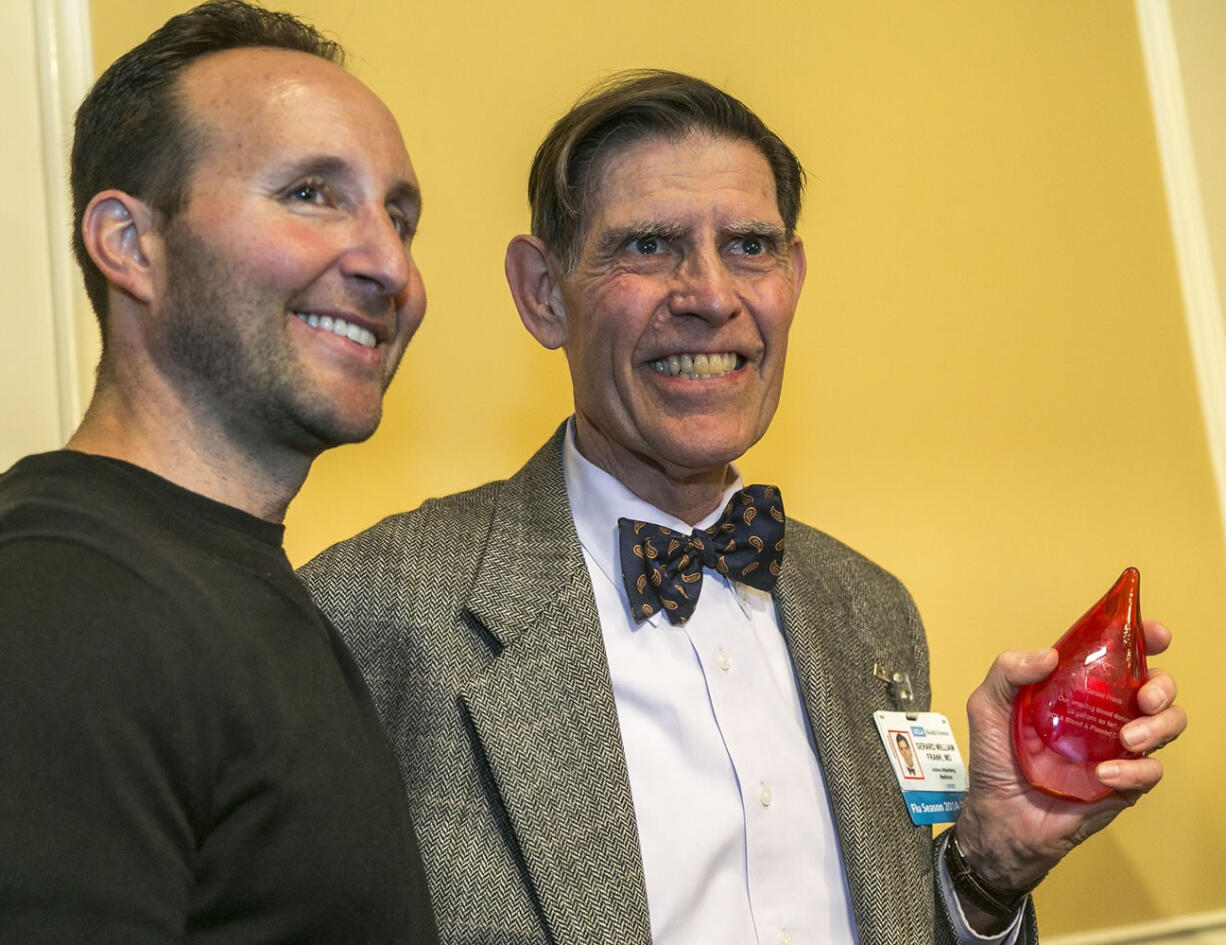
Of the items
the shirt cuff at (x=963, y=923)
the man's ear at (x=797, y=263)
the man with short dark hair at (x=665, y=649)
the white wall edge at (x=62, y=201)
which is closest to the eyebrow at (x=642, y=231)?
the man with short dark hair at (x=665, y=649)

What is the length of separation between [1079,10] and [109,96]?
2231 millimetres

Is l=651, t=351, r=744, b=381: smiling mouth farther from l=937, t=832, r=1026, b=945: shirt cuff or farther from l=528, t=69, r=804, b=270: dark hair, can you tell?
l=937, t=832, r=1026, b=945: shirt cuff

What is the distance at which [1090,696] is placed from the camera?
152cm

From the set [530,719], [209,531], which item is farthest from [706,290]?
[209,531]

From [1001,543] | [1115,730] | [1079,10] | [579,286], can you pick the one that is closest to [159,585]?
[579,286]

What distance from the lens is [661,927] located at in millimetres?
1473

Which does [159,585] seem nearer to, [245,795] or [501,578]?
[245,795]

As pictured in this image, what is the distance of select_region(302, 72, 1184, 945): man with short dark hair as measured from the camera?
146 cm

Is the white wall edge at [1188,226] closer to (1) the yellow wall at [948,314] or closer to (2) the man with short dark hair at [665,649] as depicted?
(1) the yellow wall at [948,314]

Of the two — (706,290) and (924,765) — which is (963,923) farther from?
(706,290)

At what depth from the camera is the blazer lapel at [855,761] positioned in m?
1.59

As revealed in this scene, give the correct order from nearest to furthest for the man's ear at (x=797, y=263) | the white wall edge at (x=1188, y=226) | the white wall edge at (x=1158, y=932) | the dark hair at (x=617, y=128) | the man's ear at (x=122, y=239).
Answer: the man's ear at (x=122, y=239) → the dark hair at (x=617, y=128) → the man's ear at (x=797, y=263) → the white wall edge at (x=1158, y=932) → the white wall edge at (x=1188, y=226)

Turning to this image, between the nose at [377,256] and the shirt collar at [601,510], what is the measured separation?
57 cm

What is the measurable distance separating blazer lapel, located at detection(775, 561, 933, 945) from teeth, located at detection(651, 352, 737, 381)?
31 centimetres
